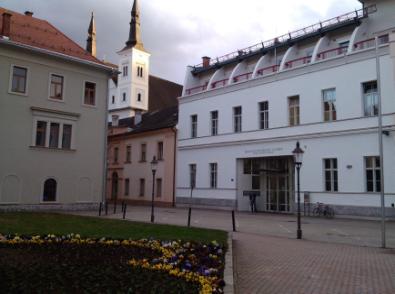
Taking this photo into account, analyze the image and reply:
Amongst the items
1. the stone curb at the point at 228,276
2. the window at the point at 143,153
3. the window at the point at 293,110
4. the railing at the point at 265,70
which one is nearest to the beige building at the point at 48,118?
the window at the point at 143,153

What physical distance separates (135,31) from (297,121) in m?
66.2

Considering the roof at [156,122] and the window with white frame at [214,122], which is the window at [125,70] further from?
the window with white frame at [214,122]

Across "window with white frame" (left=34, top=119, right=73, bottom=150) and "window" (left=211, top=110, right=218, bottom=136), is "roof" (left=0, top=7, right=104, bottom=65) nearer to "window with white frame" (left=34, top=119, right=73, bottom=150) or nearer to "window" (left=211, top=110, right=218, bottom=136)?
"window with white frame" (left=34, top=119, right=73, bottom=150)

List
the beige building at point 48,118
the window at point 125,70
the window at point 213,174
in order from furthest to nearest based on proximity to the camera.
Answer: the window at point 125,70, the window at point 213,174, the beige building at point 48,118

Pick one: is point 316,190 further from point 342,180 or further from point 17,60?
point 17,60

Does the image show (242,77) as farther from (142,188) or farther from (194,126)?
(142,188)

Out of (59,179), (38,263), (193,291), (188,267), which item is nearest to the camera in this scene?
(193,291)

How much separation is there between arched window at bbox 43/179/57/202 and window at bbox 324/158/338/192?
739 inches

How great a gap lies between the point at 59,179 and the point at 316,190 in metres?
17.9

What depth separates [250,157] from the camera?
35594 mm

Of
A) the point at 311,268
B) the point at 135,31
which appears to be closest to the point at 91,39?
the point at 135,31

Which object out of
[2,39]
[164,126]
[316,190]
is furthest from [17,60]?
[316,190]

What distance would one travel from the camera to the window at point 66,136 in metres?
Result: 32.5

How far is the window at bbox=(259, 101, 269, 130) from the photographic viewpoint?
114ft
